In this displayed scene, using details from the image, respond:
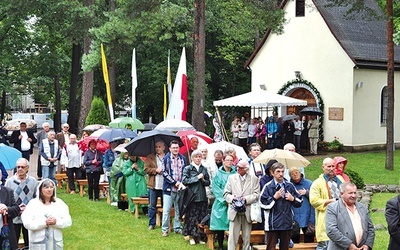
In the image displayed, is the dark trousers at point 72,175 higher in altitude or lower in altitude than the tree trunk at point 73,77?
lower

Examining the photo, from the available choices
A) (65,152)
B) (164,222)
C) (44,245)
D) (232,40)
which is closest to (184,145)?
(164,222)

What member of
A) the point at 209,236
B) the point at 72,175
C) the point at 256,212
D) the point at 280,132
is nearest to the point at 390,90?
the point at 280,132

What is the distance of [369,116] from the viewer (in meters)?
31.5

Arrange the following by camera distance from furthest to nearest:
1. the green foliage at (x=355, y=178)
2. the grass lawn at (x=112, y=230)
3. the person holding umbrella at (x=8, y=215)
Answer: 1. the green foliage at (x=355, y=178)
2. the grass lawn at (x=112, y=230)
3. the person holding umbrella at (x=8, y=215)

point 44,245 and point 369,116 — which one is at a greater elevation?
point 369,116

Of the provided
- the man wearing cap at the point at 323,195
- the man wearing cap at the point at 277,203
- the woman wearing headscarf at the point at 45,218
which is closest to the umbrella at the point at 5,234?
the woman wearing headscarf at the point at 45,218

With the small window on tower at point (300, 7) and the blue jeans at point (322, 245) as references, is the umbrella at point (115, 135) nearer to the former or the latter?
the blue jeans at point (322, 245)

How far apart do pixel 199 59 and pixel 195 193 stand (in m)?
10.5

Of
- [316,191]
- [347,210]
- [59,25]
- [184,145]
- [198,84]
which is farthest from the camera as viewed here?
[59,25]

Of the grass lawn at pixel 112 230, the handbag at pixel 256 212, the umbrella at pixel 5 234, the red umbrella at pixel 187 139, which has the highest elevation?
the red umbrella at pixel 187 139

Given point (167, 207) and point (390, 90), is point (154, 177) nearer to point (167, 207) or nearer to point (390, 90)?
point (167, 207)

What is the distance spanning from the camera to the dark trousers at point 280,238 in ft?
32.6

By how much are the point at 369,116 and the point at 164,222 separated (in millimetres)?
20516

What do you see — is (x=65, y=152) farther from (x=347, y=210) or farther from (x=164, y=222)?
(x=347, y=210)
